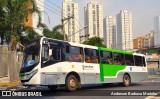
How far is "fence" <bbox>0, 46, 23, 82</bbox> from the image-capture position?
24.5 meters

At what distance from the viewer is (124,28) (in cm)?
7194

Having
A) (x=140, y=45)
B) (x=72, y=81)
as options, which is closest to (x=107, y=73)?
(x=72, y=81)

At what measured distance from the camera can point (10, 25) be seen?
32094 millimetres

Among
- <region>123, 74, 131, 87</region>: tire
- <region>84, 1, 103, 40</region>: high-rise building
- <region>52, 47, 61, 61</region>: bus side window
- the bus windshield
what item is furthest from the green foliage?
<region>84, 1, 103, 40</region>: high-rise building

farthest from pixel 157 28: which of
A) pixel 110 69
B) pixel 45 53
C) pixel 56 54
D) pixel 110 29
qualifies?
pixel 45 53

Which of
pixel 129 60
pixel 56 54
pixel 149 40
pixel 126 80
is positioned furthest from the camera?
pixel 149 40

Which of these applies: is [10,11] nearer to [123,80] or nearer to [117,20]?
[123,80]

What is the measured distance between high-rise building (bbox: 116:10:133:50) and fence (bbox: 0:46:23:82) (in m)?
47.2

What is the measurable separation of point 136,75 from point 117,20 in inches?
1963

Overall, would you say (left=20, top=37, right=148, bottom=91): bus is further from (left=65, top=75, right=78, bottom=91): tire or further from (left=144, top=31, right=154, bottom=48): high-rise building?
(left=144, top=31, right=154, bottom=48): high-rise building

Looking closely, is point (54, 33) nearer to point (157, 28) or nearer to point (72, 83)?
point (72, 83)

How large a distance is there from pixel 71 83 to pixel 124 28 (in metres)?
56.3

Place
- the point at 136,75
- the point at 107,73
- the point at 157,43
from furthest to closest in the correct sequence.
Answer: the point at 157,43 < the point at 136,75 < the point at 107,73

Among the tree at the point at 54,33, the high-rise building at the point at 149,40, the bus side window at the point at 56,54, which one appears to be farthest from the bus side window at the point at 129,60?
the high-rise building at the point at 149,40
